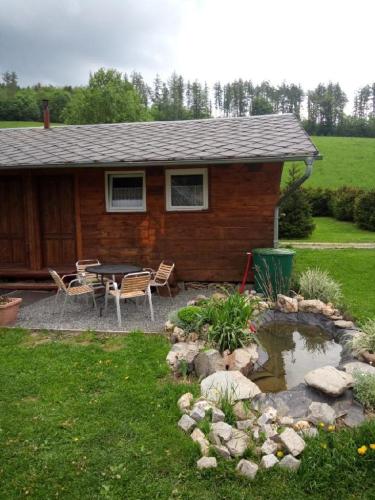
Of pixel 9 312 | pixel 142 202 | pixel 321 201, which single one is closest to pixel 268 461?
pixel 9 312

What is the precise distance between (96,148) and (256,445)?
22.7 feet

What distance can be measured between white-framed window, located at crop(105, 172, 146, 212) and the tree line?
34.1m

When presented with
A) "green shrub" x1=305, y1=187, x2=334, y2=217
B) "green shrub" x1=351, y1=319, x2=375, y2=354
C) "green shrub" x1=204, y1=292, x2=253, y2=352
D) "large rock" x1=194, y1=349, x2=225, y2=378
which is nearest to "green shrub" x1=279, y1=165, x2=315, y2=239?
"green shrub" x1=305, y1=187, x2=334, y2=217

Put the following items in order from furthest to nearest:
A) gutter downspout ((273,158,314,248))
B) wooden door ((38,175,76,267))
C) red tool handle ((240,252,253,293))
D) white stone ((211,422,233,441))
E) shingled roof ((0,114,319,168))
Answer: wooden door ((38,175,76,267)), red tool handle ((240,252,253,293)), shingled roof ((0,114,319,168)), gutter downspout ((273,158,314,248)), white stone ((211,422,233,441))

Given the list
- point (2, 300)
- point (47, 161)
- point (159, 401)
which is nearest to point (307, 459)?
point (159, 401)

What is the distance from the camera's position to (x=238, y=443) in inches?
115

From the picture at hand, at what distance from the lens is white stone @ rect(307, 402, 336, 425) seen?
3.17 meters

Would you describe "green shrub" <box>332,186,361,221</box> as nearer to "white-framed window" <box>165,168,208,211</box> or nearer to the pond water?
"white-framed window" <box>165,168,208,211</box>

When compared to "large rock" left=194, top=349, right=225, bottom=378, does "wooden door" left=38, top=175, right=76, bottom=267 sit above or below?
above

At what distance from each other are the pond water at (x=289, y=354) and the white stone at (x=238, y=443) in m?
1.08

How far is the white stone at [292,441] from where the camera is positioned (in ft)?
9.27

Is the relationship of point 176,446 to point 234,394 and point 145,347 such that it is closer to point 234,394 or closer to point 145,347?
point 234,394

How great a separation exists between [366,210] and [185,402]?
18.0m

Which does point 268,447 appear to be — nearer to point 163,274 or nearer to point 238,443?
point 238,443
